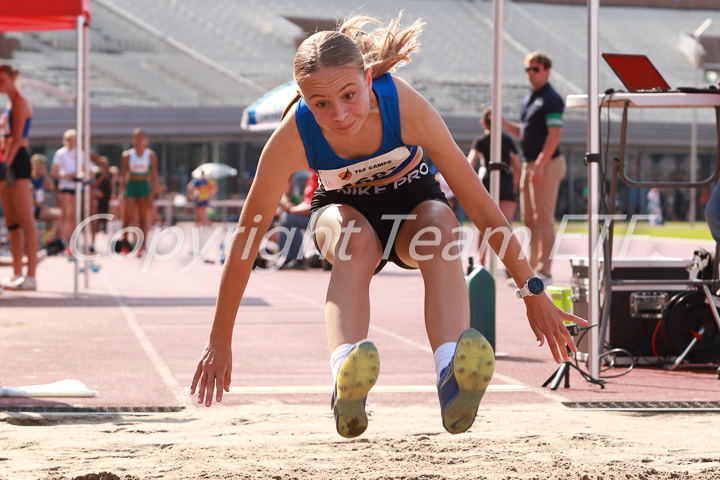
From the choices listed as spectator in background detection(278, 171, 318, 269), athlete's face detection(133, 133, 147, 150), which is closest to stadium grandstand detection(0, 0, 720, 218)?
athlete's face detection(133, 133, 147, 150)

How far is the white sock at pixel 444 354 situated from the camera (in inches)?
154

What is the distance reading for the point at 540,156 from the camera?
1110cm

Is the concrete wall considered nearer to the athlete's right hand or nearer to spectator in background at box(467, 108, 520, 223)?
spectator in background at box(467, 108, 520, 223)

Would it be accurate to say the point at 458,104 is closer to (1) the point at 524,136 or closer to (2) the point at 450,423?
(1) the point at 524,136

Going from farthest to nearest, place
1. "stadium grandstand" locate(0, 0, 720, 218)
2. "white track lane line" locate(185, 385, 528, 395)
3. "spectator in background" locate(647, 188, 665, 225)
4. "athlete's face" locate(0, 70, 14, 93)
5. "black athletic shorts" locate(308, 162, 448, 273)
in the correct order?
"spectator in background" locate(647, 188, 665, 225)
"stadium grandstand" locate(0, 0, 720, 218)
"athlete's face" locate(0, 70, 14, 93)
"white track lane line" locate(185, 385, 528, 395)
"black athletic shorts" locate(308, 162, 448, 273)

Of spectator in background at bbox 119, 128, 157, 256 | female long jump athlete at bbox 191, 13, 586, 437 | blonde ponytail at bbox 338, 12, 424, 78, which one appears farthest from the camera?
spectator in background at bbox 119, 128, 157, 256

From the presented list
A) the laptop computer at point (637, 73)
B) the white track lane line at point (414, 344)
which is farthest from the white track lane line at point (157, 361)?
the laptop computer at point (637, 73)

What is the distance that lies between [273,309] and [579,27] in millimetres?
51641

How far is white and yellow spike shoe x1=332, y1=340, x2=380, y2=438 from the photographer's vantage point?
364cm

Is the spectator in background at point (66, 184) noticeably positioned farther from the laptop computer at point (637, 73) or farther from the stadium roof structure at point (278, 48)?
the stadium roof structure at point (278, 48)

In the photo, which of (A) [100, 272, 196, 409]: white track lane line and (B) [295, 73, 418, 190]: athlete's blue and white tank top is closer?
(B) [295, 73, 418, 190]: athlete's blue and white tank top

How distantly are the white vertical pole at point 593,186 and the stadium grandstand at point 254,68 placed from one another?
2424 cm

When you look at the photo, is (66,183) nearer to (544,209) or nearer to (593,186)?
(544,209)

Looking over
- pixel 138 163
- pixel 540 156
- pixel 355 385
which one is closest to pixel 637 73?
pixel 355 385
